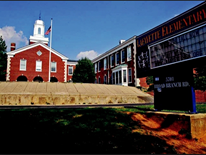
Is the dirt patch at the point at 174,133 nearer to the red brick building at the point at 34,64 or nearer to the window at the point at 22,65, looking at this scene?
the red brick building at the point at 34,64

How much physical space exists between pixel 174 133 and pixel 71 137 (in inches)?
185

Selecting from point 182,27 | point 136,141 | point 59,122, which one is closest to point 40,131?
point 59,122

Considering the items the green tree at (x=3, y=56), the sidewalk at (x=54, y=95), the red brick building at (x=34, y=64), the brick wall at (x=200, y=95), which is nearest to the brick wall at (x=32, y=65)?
the red brick building at (x=34, y=64)

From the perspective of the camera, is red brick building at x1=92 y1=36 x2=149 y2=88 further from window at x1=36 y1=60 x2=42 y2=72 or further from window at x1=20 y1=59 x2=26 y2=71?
window at x1=20 y1=59 x2=26 y2=71

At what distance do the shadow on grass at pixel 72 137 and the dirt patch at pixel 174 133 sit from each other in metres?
0.52

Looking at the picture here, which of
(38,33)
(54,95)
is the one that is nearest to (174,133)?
(54,95)

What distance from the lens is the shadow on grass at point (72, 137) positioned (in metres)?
4.38

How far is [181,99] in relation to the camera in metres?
8.79

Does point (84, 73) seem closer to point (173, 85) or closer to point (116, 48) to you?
point (116, 48)

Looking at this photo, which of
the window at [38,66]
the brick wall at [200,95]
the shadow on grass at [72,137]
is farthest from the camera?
the window at [38,66]

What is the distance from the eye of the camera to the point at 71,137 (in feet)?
16.5

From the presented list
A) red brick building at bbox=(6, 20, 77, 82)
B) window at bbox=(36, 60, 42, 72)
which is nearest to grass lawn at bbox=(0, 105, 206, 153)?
red brick building at bbox=(6, 20, 77, 82)

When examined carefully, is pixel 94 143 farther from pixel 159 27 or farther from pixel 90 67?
pixel 90 67

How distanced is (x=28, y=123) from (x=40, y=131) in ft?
3.45
